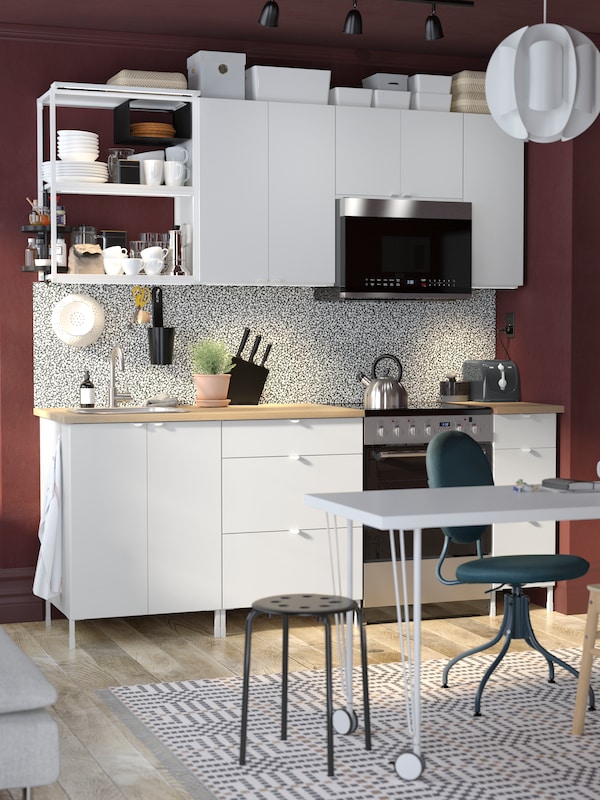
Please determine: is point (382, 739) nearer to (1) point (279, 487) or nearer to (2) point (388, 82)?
(1) point (279, 487)

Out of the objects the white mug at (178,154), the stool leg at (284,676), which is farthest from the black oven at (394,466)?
the stool leg at (284,676)

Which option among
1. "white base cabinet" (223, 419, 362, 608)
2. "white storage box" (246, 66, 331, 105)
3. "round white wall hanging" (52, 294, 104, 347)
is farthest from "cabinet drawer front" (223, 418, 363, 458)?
"white storage box" (246, 66, 331, 105)

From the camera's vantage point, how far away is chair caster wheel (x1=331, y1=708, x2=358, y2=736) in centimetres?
393

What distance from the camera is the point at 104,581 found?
5.15 meters

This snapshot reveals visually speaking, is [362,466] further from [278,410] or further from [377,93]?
[377,93]

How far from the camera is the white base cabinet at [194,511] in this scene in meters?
5.12

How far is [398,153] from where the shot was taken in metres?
5.76

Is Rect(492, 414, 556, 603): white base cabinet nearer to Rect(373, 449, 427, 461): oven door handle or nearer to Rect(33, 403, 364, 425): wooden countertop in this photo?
Rect(373, 449, 427, 461): oven door handle

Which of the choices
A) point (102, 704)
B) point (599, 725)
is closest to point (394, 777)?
point (599, 725)

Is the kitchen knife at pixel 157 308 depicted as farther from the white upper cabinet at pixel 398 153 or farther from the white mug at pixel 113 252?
the white upper cabinet at pixel 398 153

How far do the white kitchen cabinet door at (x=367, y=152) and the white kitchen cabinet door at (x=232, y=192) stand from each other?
0.38 meters

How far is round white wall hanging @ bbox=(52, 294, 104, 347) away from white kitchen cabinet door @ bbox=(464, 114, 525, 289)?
1.89 meters

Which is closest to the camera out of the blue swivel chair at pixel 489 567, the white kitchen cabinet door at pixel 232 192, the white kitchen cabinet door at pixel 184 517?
the blue swivel chair at pixel 489 567

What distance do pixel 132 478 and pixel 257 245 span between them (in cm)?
123
